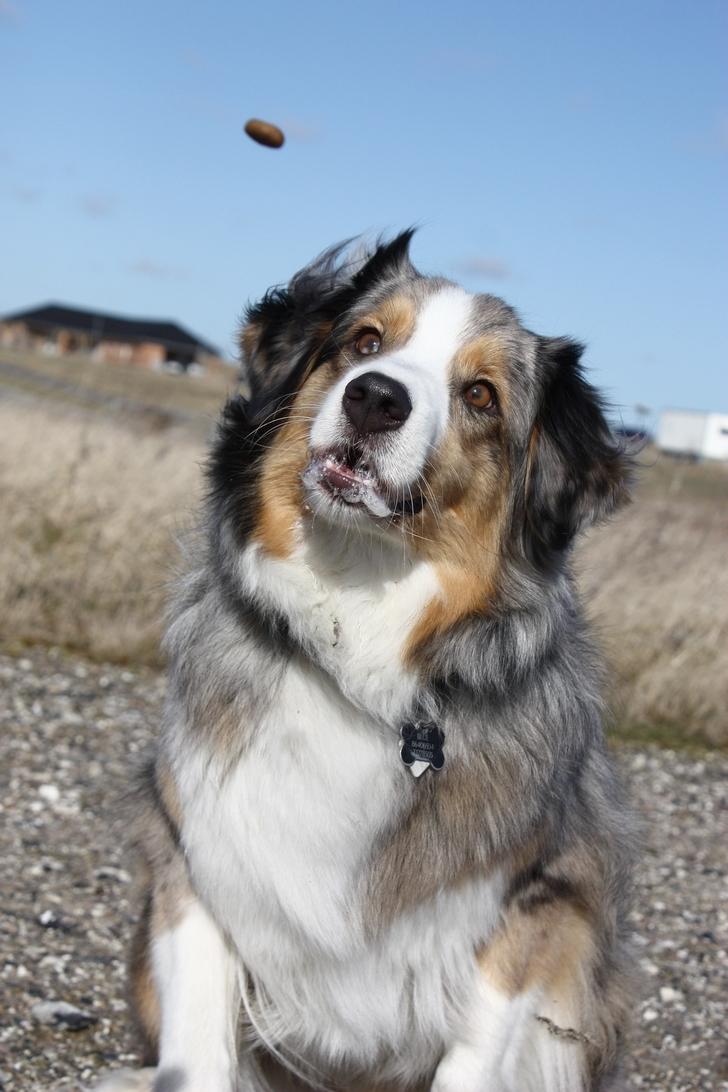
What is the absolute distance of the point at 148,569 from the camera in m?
9.31

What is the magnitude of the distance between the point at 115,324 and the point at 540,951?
95.6m

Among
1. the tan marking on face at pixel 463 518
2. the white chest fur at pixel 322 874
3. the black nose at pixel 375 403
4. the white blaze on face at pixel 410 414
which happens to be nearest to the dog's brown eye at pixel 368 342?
the white blaze on face at pixel 410 414

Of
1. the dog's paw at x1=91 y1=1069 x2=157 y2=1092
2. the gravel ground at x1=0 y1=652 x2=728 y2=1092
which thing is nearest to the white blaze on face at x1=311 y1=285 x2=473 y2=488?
the gravel ground at x1=0 y1=652 x2=728 y2=1092

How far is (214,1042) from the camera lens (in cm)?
359

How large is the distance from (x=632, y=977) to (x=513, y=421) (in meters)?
1.90

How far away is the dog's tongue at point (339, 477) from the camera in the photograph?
3.47m

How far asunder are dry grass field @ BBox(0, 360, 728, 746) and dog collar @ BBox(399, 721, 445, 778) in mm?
4796

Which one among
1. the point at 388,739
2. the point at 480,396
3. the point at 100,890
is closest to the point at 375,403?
the point at 480,396

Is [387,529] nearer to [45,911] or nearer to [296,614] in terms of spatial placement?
[296,614]

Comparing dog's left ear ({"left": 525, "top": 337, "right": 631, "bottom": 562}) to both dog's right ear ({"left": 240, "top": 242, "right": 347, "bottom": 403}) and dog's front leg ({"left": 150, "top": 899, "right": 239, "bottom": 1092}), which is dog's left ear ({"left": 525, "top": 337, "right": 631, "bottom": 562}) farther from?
dog's front leg ({"left": 150, "top": 899, "right": 239, "bottom": 1092})

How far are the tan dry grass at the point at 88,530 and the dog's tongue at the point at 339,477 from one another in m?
5.19

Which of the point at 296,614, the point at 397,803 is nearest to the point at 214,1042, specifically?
the point at 397,803

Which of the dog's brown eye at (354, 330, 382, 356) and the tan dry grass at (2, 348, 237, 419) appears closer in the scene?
Answer: the dog's brown eye at (354, 330, 382, 356)

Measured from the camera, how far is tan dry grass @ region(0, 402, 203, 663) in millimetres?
8852
